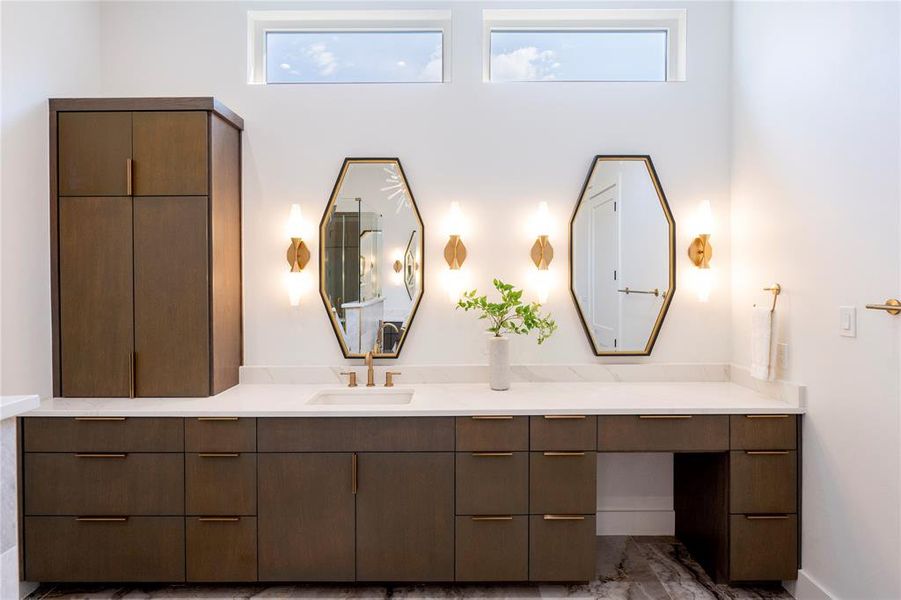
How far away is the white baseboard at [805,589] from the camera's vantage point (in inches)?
92.1

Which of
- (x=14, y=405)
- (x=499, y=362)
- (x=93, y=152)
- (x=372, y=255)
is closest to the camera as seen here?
(x=14, y=405)

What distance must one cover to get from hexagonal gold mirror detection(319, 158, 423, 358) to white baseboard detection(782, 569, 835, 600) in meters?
2.04

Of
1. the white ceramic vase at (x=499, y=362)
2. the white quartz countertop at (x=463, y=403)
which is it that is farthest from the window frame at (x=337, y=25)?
the white quartz countertop at (x=463, y=403)

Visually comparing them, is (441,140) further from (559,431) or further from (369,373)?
(559,431)

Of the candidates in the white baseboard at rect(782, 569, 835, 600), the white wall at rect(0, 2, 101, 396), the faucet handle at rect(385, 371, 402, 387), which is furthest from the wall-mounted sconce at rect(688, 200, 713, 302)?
the white wall at rect(0, 2, 101, 396)

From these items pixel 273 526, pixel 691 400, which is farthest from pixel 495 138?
pixel 273 526

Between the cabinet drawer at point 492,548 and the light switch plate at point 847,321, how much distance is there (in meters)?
1.42

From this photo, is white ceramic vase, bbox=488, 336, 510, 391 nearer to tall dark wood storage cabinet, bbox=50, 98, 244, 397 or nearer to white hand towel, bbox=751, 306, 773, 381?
white hand towel, bbox=751, 306, 773, 381

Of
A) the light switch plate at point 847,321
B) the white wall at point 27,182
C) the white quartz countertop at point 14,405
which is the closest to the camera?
the white quartz countertop at point 14,405

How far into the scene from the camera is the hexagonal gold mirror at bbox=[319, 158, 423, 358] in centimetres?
303

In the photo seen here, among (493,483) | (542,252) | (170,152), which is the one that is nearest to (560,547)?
(493,483)

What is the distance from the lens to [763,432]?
2.47 meters

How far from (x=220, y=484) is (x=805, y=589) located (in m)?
2.45

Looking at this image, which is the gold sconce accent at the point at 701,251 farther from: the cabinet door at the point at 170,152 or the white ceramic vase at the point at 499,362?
the cabinet door at the point at 170,152
